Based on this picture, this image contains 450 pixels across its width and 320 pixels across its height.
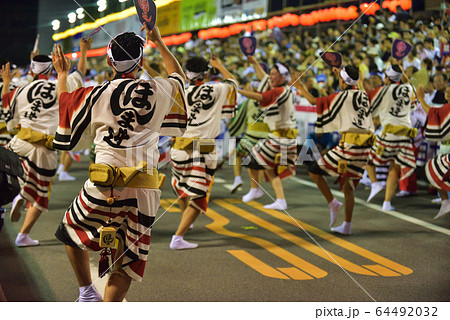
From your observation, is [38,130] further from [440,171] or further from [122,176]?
[440,171]

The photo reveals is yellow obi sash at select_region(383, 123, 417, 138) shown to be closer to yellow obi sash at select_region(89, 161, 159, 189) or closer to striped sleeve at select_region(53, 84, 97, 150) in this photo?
yellow obi sash at select_region(89, 161, 159, 189)

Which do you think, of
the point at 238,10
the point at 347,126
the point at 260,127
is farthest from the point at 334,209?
the point at 238,10

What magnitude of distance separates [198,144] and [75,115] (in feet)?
8.14

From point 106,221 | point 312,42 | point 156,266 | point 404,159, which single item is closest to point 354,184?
point 404,159

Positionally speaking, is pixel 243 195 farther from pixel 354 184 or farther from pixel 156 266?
pixel 156 266

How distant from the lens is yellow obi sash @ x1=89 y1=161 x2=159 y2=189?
10.6ft

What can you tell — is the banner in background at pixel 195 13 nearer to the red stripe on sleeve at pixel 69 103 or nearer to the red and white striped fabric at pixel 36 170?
the red and white striped fabric at pixel 36 170

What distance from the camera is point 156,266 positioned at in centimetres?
495

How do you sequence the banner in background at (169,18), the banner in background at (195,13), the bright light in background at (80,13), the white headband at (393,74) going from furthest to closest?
the white headband at (393,74) < the banner in background at (195,13) < the banner in background at (169,18) < the bright light in background at (80,13)

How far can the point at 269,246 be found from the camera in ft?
18.9

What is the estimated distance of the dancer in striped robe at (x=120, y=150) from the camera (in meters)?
3.25

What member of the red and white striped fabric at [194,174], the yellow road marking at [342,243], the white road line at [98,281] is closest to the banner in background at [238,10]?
the yellow road marking at [342,243]

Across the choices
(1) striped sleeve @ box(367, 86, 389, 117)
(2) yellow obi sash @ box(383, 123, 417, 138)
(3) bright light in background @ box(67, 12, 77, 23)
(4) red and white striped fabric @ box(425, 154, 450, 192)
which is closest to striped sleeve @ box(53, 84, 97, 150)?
(3) bright light in background @ box(67, 12, 77, 23)

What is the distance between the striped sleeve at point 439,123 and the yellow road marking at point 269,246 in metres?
2.17
